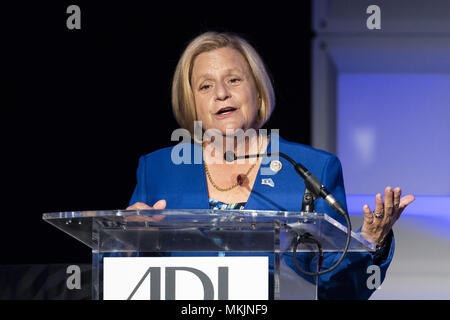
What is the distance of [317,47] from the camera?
12.2 feet

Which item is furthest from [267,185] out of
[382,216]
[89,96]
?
[89,96]

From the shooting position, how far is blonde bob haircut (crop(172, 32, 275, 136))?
2.48 metres

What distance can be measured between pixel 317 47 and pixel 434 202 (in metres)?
1.07

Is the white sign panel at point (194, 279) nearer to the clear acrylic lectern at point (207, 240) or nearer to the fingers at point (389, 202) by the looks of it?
the clear acrylic lectern at point (207, 240)

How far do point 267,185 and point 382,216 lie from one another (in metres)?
0.57

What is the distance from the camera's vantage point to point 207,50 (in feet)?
8.15

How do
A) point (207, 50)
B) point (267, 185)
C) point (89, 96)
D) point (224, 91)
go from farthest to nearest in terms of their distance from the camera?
point (89, 96)
point (207, 50)
point (224, 91)
point (267, 185)

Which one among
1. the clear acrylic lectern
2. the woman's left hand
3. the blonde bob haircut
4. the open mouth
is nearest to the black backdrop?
the blonde bob haircut

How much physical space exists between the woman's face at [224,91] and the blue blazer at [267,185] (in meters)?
0.13

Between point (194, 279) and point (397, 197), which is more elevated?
point (397, 197)

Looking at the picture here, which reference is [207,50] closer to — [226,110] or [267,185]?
[226,110]

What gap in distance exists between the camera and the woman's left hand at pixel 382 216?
1.63 meters
